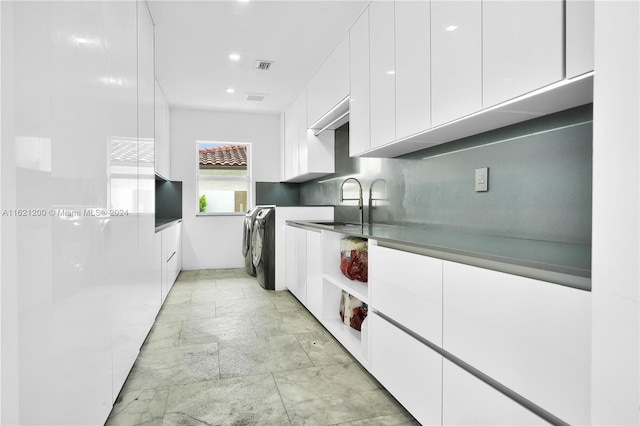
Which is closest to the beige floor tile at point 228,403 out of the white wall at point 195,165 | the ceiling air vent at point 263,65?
the ceiling air vent at point 263,65

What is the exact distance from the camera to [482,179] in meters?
1.94

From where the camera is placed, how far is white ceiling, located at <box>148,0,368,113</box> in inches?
105

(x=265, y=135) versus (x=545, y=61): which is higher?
(x=265, y=135)

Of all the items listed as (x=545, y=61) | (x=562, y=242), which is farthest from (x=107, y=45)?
(x=562, y=242)

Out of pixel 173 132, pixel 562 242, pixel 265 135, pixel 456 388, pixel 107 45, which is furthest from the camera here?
pixel 265 135

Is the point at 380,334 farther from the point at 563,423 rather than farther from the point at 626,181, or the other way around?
the point at 626,181

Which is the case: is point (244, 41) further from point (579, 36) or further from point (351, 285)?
point (579, 36)

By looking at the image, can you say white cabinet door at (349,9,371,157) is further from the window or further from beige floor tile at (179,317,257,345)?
the window

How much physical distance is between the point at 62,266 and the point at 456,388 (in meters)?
1.40

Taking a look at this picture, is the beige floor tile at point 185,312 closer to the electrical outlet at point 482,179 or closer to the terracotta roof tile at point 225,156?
the electrical outlet at point 482,179

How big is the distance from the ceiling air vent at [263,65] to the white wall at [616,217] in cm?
333

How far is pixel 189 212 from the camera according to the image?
555 centimetres

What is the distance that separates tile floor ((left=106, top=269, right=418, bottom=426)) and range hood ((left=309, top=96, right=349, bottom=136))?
6.29 feet

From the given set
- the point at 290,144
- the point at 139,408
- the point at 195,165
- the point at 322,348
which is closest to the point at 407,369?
the point at 322,348
